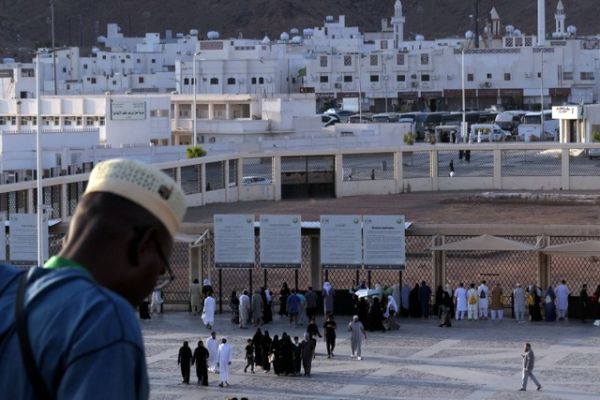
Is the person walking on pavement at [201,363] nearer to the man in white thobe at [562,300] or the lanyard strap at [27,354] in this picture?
the man in white thobe at [562,300]

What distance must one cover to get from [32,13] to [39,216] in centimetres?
15281

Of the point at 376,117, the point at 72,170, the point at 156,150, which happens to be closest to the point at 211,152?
the point at 156,150

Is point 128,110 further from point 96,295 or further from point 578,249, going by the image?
point 96,295

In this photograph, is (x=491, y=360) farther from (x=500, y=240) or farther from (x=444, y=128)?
(x=444, y=128)

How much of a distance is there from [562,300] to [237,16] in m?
152

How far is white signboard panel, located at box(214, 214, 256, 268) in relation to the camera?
23.3 meters

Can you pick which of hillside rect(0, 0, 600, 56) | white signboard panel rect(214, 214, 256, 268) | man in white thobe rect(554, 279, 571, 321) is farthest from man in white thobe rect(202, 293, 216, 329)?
hillside rect(0, 0, 600, 56)

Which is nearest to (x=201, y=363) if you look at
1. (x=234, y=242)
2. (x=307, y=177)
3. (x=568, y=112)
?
(x=234, y=242)

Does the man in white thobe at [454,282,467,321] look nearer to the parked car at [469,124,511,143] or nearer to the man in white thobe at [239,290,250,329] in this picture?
the man in white thobe at [239,290,250,329]

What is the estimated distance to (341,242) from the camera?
23.0 m

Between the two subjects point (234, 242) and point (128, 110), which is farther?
point (128, 110)

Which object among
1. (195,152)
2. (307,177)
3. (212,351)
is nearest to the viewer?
(212,351)

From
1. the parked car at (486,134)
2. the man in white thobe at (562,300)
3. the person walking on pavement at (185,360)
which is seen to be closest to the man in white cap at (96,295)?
the person walking on pavement at (185,360)

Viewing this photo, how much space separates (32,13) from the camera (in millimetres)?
171500
